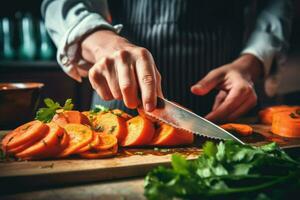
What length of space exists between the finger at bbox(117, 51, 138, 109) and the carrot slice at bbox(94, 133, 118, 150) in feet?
0.61

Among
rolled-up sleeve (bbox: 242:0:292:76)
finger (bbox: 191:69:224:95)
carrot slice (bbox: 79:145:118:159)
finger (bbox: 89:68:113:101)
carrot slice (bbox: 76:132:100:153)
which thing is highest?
rolled-up sleeve (bbox: 242:0:292:76)

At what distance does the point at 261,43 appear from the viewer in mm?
2701

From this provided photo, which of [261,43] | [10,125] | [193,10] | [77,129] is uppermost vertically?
[193,10]

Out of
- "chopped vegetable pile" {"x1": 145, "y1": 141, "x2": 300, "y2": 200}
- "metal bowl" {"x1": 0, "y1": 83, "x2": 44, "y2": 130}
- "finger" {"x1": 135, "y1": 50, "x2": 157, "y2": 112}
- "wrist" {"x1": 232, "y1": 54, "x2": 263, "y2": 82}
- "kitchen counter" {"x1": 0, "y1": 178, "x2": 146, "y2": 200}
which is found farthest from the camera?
"wrist" {"x1": 232, "y1": 54, "x2": 263, "y2": 82}

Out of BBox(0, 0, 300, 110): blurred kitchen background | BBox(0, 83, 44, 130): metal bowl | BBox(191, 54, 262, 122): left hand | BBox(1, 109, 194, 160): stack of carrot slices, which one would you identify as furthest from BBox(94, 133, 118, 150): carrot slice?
BBox(0, 0, 300, 110): blurred kitchen background

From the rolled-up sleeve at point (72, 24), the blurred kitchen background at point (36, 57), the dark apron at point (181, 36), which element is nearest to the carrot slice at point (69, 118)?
the rolled-up sleeve at point (72, 24)

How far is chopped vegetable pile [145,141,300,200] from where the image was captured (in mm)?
1102

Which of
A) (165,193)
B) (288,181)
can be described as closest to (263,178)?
(288,181)

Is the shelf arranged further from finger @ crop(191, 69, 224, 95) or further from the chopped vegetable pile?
the chopped vegetable pile

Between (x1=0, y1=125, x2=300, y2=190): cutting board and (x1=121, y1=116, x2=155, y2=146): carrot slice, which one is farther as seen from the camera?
(x1=121, y1=116, x2=155, y2=146): carrot slice

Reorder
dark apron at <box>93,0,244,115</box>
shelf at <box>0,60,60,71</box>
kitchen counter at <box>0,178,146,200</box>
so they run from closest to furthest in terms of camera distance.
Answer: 1. kitchen counter at <box>0,178,146,200</box>
2. dark apron at <box>93,0,244,115</box>
3. shelf at <box>0,60,60,71</box>

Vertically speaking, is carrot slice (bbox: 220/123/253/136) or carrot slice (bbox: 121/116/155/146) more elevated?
carrot slice (bbox: 121/116/155/146)

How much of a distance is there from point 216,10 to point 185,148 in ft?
4.39

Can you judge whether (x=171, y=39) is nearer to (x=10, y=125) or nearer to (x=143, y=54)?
(x=143, y=54)
